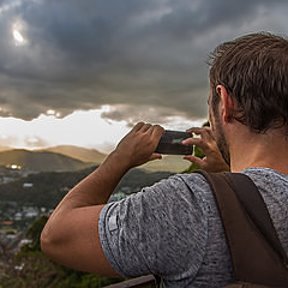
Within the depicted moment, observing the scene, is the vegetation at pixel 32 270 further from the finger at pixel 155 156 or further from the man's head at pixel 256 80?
the man's head at pixel 256 80

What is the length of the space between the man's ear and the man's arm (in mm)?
150

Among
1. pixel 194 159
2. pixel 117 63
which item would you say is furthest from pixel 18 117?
pixel 194 159

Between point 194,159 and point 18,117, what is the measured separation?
39.9ft

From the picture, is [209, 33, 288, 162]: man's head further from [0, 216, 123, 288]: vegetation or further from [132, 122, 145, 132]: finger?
[0, 216, 123, 288]: vegetation

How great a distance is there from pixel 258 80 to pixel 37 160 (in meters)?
14.9

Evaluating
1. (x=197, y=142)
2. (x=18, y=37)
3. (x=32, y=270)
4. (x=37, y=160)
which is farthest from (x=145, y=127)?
(x=37, y=160)

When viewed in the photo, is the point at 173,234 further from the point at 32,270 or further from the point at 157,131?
the point at 32,270

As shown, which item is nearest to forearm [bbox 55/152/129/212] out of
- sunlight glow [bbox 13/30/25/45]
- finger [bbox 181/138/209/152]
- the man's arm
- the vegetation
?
the man's arm

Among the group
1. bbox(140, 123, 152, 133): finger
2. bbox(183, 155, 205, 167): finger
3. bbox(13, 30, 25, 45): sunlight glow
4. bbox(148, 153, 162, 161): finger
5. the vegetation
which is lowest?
the vegetation

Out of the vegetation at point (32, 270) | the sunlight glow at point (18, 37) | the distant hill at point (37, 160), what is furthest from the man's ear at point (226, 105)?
the distant hill at point (37, 160)

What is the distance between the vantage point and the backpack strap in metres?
0.71

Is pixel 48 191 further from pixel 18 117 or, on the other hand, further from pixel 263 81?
pixel 263 81

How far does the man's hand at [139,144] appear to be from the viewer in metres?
0.92

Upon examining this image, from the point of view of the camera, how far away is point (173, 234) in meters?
0.73
